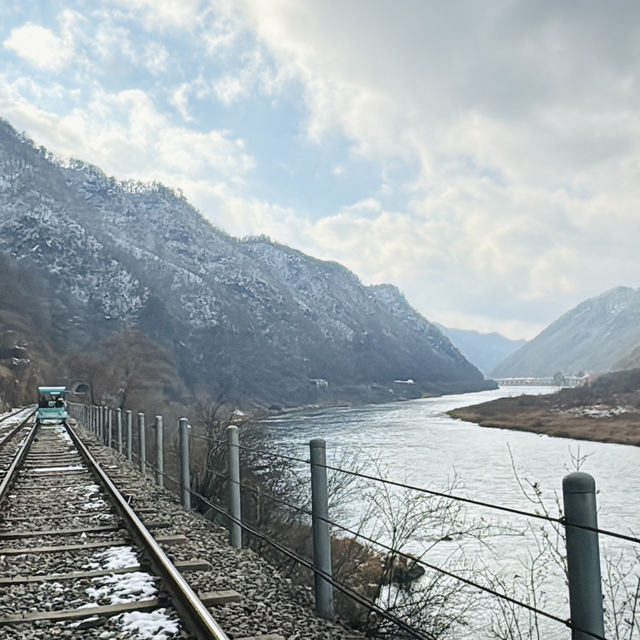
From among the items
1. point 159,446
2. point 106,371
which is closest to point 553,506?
point 159,446

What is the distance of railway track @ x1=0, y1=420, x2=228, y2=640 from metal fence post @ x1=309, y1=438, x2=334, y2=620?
77 centimetres

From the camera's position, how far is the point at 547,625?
1134cm

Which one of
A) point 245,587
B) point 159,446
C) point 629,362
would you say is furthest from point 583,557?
point 629,362

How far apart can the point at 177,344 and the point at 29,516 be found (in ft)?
461

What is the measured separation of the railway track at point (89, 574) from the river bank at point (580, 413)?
41629 millimetres

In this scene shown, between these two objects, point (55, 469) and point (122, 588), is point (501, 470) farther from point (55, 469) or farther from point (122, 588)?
point (122, 588)

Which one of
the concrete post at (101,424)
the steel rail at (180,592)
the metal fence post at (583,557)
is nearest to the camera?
the metal fence post at (583,557)

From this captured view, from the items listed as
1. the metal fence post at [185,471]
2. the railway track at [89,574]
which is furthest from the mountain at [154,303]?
the railway track at [89,574]

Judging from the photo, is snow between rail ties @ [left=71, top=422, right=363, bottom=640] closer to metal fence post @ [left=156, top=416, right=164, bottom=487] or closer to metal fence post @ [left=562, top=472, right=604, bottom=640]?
metal fence post @ [left=562, top=472, right=604, bottom=640]

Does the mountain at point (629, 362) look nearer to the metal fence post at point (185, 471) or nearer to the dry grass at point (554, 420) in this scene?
the dry grass at point (554, 420)

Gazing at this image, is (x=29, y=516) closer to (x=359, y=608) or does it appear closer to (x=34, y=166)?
(x=359, y=608)

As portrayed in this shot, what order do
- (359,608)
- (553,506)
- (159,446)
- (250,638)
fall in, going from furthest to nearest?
1. (553,506)
2. (159,446)
3. (359,608)
4. (250,638)

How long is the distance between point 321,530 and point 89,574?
6.40 feet

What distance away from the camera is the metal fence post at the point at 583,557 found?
102 inches
